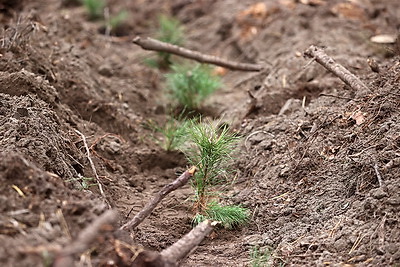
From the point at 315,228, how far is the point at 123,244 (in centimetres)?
107

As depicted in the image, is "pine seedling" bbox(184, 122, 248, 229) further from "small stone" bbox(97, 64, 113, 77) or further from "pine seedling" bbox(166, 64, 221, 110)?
"small stone" bbox(97, 64, 113, 77)

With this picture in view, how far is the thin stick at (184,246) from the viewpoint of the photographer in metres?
2.55

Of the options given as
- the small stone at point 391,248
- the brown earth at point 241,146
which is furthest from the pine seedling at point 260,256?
the small stone at point 391,248

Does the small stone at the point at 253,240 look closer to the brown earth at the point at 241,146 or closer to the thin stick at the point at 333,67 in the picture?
the brown earth at the point at 241,146

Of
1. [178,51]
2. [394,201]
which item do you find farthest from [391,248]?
[178,51]

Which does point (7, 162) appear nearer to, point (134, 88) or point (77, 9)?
point (134, 88)

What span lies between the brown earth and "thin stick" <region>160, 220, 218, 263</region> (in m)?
0.23

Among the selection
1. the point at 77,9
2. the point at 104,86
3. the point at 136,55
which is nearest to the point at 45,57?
the point at 104,86

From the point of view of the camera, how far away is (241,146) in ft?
13.7

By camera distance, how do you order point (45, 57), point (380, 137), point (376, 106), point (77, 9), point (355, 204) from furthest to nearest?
point (77, 9), point (45, 57), point (376, 106), point (380, 137), point (355, 204)

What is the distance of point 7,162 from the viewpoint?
262cm

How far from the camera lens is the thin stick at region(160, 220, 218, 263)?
255cm

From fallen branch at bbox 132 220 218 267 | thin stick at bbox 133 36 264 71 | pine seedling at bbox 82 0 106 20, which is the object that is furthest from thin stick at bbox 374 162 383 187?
pine seedling at bbox 82 0 106 20

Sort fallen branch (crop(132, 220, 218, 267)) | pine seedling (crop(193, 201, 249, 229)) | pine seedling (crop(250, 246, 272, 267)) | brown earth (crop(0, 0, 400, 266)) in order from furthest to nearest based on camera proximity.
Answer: pine seedling (crop(193, 201, 249, 229)) → pine seedling (crop(250, 246, 272, 267)) → brown earth (crop(0, 0, 400, 266)) → fallen branch (crop(132, 220, 218, 267))
